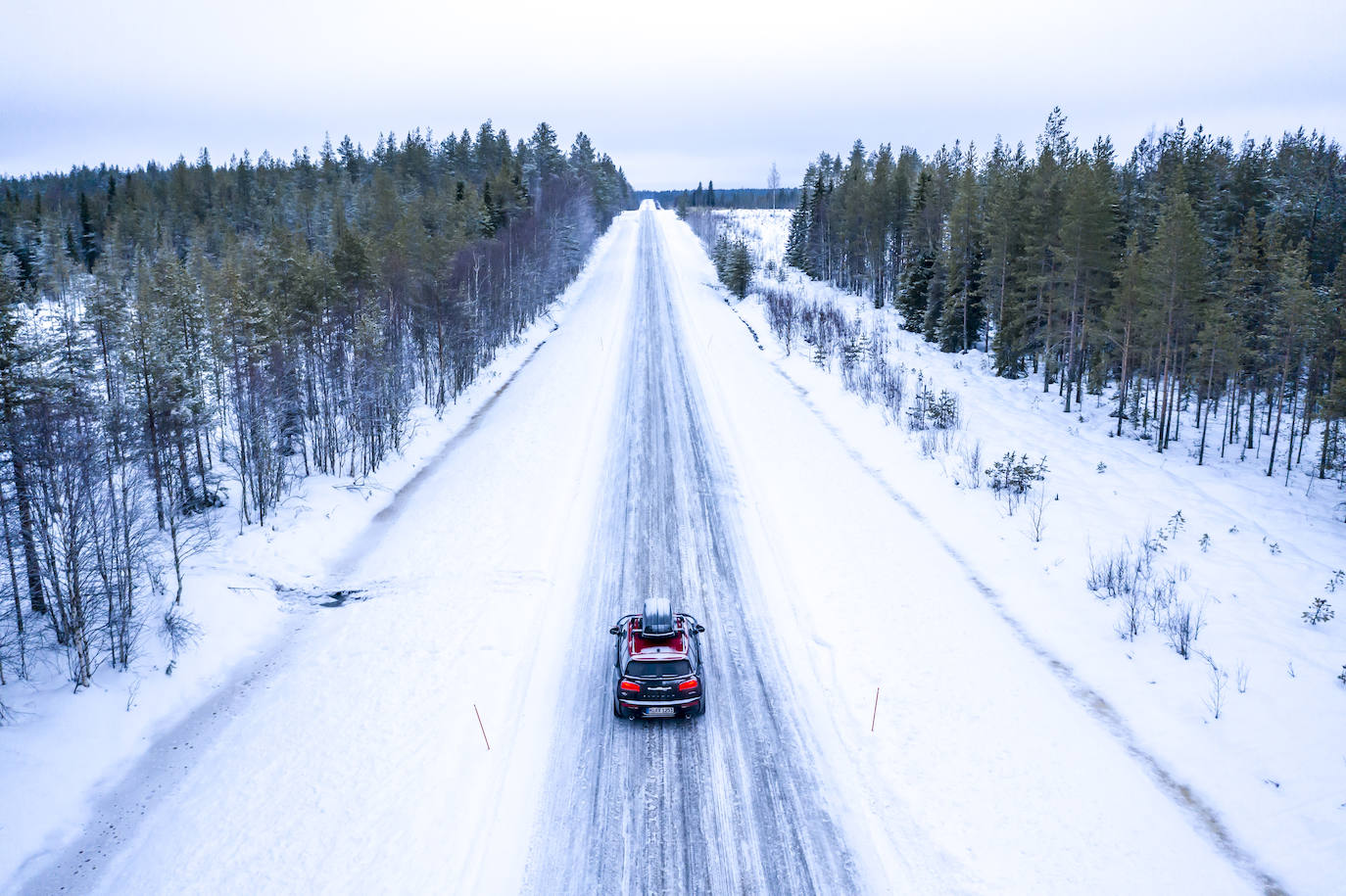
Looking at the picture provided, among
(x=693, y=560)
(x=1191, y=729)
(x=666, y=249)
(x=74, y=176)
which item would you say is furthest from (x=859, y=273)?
(x=74, y=176)

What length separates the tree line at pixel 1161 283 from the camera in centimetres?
3144

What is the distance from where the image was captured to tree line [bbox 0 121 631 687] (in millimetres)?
13852

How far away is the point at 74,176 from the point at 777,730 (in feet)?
713

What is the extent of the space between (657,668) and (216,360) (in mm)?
23976

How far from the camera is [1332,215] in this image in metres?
43.4

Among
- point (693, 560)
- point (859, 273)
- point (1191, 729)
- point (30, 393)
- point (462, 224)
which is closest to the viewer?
point (1191, 729)

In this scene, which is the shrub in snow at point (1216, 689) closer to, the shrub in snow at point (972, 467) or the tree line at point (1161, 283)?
the shrub in snow at point (972, 467)

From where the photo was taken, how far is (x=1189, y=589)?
1616 cm

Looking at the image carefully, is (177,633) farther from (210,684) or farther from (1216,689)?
(1216,689)

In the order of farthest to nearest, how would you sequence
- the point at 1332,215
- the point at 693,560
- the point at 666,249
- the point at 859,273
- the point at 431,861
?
the point at 666,249, the point at 859,273, the point at 1332,215, the point at 693,560, the point at 431,861

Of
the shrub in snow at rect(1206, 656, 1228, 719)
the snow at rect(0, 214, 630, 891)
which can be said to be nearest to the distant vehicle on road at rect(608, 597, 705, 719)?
the snow at rect(0, 214, 630, 891)

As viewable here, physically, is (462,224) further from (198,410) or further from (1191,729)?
(1191,729)

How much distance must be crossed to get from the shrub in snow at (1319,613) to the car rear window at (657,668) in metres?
13.2

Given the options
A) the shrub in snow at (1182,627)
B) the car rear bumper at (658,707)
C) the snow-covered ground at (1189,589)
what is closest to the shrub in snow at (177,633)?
the car rear bumper at (658,707)
